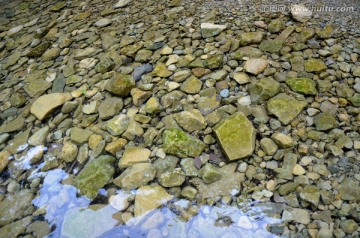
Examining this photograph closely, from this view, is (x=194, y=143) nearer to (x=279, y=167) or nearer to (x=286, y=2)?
(x=279, y=167)

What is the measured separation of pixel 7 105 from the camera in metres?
2.96

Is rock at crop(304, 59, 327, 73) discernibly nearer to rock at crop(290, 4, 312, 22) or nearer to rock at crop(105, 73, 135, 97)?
rock at crop(290, 4, 312, 22)

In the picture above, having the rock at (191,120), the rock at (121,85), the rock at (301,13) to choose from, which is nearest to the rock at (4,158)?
the rock at (121,85)

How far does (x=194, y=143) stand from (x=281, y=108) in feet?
2.45

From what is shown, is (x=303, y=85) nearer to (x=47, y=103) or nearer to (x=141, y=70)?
(x=141, y=70)

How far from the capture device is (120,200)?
6.39 feet

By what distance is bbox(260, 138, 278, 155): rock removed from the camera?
1.97m

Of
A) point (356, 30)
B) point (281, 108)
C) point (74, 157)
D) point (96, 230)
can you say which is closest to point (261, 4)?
point (356, 30)

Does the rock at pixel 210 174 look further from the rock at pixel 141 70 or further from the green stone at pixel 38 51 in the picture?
the green stone at pixel 38 51

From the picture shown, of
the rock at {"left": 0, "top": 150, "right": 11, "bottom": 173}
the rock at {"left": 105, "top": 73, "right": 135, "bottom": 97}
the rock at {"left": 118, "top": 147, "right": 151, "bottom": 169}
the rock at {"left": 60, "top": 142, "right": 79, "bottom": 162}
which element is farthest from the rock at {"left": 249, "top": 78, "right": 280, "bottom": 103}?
the rock at {"left": 0, "top": 150, "right": 11, "bottom": 173}

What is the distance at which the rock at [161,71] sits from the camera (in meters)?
2.70

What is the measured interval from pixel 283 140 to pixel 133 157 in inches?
44.2

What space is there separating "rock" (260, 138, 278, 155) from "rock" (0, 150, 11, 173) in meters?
2.14

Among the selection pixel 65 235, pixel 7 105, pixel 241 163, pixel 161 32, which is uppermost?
pixel 161 32
